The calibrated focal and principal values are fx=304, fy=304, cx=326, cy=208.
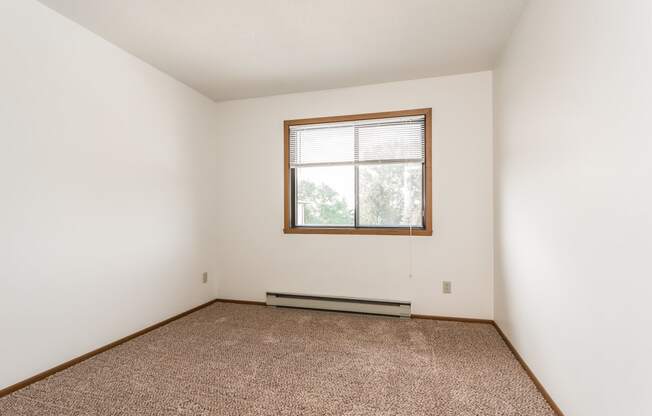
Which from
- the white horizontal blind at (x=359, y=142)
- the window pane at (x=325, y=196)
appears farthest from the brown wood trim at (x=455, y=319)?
the white horizontal blind at (x=359, y=142)

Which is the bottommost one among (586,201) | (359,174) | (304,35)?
(586,201)

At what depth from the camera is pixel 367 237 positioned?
3.32m

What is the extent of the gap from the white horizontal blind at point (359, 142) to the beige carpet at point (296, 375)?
1.75 meters

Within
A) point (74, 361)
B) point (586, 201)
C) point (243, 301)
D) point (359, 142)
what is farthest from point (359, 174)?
point (74, 361)

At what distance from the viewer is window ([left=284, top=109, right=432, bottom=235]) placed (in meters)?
3.24

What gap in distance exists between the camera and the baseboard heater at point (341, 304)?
317cm

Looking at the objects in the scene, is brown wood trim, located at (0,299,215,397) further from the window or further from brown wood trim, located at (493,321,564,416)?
brown wood trim, located at (493,321,564,416)

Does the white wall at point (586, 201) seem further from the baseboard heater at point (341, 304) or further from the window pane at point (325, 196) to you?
the window pane at point (325, 196)

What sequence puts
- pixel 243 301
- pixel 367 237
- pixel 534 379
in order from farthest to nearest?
pixel 243 301
pixel 367 237
pixel 534 379

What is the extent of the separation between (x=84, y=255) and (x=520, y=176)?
3.25m

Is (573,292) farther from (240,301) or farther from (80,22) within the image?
(80,22)

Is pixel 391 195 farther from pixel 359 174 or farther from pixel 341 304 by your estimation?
pixel 341 304

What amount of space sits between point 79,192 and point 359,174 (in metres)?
2.50

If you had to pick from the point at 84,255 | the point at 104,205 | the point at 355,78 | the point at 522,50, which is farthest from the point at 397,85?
the point at 84,255
